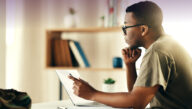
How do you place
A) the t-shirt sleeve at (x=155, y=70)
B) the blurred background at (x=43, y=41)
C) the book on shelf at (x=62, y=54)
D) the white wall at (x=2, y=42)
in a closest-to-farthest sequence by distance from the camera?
the t-shirt sleeve at (x=155, y=70) → the book on shelf at (x=62, y=54) → the blurred background at (x=43, y=41) → the white wall at (x=2, y=42)

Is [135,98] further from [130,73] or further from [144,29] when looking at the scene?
[130,73]

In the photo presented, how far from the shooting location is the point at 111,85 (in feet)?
6.54

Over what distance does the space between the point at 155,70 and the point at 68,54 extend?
6.27 feet

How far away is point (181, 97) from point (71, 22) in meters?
1.99

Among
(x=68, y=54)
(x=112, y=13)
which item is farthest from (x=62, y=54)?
(x=112, y=13)

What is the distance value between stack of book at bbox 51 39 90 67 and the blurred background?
166mm

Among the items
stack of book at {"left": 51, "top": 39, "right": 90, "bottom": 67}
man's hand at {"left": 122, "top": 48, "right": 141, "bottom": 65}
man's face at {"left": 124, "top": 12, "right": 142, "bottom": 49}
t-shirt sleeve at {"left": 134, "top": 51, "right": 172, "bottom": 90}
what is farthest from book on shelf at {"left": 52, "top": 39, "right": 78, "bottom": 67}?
t-shirt sleeve at {"left": 134, "top": 51, "right": 172, "bottom": 90}

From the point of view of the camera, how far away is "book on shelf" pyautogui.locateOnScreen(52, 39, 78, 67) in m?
3.02

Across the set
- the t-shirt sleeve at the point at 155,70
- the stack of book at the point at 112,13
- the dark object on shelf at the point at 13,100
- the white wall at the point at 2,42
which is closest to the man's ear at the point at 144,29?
→ the t-shirt sleeve at the point at 155,70

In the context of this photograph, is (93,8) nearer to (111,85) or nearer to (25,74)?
(25,74)

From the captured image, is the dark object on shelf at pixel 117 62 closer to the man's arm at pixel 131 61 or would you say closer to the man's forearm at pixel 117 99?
the man's arm at pixel 131 61

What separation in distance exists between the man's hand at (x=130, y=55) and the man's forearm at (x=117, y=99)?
479 millimetres

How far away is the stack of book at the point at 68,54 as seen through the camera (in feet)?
9.91

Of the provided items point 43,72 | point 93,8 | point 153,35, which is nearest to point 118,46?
point 93,8
